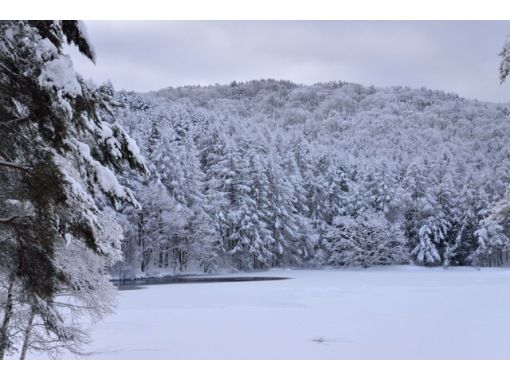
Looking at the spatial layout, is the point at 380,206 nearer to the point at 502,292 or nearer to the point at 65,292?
the point at 502,292

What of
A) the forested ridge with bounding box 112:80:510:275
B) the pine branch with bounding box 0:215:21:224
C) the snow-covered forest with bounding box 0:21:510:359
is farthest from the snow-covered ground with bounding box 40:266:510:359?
the forested ridge with bounding box 112:80:510:275

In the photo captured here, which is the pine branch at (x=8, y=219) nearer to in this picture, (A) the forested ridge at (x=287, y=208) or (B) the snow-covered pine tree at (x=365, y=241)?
(A) the forested ridge at (x=287, y=208)

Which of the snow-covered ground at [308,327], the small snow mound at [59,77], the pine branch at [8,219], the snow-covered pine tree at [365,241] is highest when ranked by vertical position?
the small snow mound at [59,77]

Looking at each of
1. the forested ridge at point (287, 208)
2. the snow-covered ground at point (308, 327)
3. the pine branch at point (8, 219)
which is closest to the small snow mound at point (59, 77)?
the pine branch at point (8, 219)

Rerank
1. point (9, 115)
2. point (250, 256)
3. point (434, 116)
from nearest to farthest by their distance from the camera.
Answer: point (9, 115), point (250, 256), point (434, 116)

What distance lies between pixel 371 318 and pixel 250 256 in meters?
34.4

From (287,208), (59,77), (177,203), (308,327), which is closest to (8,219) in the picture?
(59,77)

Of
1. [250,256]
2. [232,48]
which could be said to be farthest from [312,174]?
[232,48]

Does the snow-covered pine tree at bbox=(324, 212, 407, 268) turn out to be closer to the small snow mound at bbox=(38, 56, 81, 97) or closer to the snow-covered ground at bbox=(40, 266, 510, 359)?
the snow-covered ground at bbox=(40, 266, 510, 359)

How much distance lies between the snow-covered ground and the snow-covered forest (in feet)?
6.74

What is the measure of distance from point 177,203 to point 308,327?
3092 centimetres

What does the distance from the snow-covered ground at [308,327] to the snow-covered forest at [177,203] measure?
2053 mm

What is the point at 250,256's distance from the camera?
5000cm

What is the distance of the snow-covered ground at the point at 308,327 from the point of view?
36.4 ft
